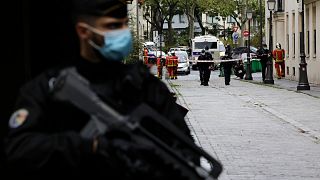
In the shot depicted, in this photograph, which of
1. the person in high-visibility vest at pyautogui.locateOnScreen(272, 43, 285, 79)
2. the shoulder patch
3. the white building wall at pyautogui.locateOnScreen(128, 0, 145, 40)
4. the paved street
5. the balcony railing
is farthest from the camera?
the balcony railing

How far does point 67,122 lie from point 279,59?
35.4 metres

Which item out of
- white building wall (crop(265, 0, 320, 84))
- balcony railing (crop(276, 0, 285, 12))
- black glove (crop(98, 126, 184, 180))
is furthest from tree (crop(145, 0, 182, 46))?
black glove (crop(98, 126, 184, 180))

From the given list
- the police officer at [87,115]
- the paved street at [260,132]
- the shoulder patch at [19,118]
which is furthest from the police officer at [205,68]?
the shoulder patch at [19,118]

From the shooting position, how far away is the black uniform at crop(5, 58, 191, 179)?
115 inches

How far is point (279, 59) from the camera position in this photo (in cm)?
3781

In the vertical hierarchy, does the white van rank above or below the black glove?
above

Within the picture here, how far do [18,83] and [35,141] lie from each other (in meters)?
1.15

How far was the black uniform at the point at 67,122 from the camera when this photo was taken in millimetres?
2912

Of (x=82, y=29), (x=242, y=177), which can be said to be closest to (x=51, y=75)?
(x=82, y=29)

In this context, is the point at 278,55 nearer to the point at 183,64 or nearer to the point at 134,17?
the point at 183,64

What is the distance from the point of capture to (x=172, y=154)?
A: 118 inches

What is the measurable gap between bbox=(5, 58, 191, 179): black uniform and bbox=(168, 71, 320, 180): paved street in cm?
Answer: 631

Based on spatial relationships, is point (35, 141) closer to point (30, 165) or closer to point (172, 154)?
point (30, 165)

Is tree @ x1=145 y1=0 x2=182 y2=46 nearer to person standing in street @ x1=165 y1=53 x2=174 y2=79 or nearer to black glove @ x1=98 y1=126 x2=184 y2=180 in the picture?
person standing in street @ x1=165 y1=53 x2=174 y2=79
